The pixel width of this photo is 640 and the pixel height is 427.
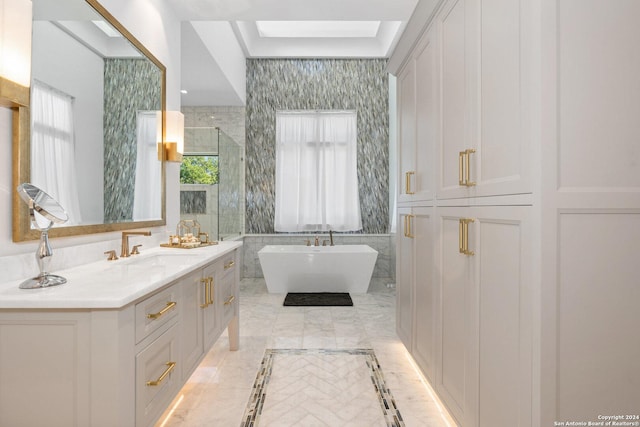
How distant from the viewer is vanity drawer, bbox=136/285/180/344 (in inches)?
48.4

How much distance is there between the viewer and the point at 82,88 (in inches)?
65.7

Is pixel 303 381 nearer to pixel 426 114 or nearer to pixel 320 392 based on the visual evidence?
pixel 320 392

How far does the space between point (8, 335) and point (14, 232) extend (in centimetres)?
41

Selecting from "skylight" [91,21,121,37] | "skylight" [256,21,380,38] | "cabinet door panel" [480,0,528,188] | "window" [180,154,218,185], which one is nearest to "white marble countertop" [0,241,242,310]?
"skylight" [91,21,121,37]

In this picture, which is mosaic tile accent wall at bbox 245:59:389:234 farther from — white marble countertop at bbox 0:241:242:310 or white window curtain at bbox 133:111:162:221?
white marble countertop at bbox 0:241:242:310

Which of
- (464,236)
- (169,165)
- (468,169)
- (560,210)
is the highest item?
(169,165)

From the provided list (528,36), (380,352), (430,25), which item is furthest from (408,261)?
(528,36)

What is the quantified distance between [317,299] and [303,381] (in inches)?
76.5

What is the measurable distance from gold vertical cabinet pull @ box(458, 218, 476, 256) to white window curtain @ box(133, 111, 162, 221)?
1816 millimetres

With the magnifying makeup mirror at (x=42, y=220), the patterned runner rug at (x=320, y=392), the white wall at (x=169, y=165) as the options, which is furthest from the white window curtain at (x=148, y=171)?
the patterned runner rug at (x=320, y=392)

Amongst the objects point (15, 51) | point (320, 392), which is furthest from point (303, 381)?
point (15, 51)

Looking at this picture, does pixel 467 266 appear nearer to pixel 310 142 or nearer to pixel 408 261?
pixel 408 261

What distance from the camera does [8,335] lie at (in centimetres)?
108

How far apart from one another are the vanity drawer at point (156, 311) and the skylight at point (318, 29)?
4.52 meters
